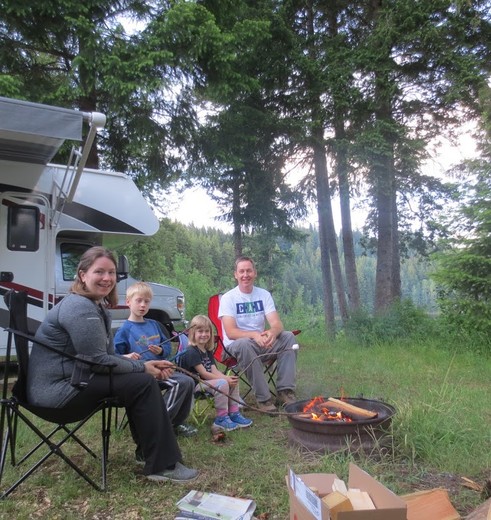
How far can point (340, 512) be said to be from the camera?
152 centimetres

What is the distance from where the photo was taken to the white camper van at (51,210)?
3.22 m

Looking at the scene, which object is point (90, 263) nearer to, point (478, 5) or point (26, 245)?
point (26, 245)

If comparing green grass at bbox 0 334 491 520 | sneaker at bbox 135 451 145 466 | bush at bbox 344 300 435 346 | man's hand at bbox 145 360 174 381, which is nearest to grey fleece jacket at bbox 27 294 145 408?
man's hand at bbox 145 360 174 381

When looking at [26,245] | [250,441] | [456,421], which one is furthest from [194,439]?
[26,245]

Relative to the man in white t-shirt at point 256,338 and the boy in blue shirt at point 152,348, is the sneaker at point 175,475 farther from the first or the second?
the man in white t-shirt at point 256,338

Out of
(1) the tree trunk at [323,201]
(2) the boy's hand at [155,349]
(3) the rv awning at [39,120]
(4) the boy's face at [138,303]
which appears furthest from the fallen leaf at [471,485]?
(1) the tree trunk at [323,201]

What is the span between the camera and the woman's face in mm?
2365

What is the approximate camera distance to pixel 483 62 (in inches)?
310

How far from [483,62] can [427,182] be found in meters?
2.37

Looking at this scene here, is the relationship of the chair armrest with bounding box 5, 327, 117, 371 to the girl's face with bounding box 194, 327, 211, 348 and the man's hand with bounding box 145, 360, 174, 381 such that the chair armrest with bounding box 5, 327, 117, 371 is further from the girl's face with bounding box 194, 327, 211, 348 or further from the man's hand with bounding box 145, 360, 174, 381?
the girl's face with bounding box 194, 327, 211, 348

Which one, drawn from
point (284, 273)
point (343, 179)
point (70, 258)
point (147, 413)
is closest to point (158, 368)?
point (147, 413)

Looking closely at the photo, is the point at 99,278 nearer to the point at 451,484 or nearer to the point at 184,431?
the point at 184,431

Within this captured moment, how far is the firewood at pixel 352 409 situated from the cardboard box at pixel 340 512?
0.73m

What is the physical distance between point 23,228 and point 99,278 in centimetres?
299
